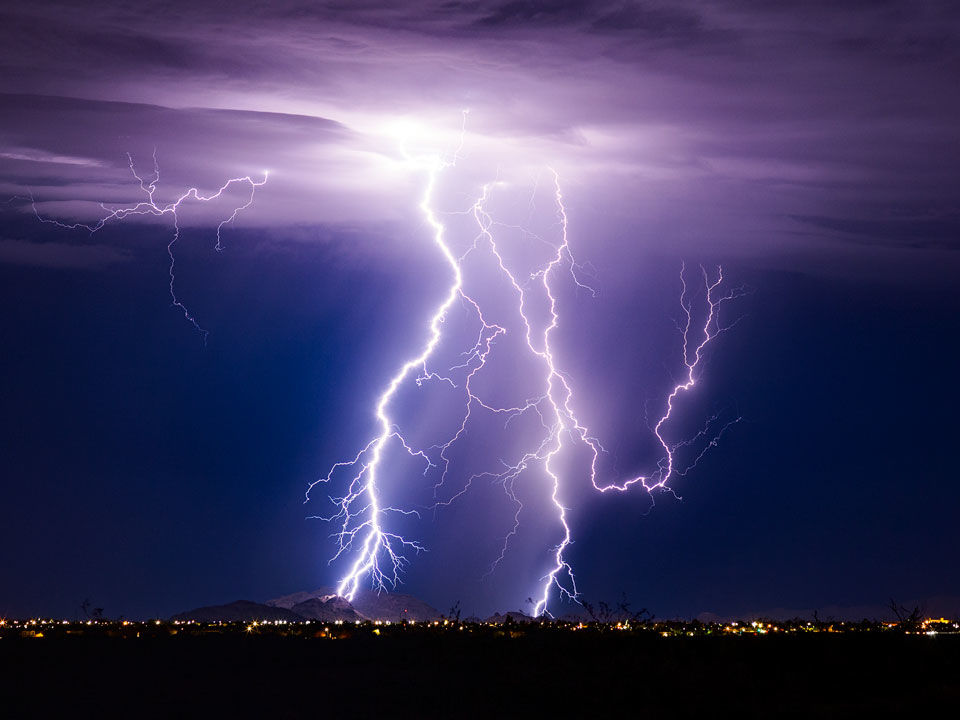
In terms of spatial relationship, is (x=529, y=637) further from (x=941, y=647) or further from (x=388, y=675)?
(x=941, y=647)

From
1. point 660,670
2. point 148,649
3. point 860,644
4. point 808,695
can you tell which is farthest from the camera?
point 148,649

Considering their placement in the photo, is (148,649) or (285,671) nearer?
(285,671)

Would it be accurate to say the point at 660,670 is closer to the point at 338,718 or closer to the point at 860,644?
the point at 860,644

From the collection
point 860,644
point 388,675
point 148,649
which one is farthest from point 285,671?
point 860,644

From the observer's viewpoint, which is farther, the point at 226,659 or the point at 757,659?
the point at 226,659

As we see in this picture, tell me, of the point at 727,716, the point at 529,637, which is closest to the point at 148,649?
the point at 529,637

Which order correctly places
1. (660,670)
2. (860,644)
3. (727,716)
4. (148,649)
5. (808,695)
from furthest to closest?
(148,649) < (860,644) < (660,670) < (808,695) < (727,716)
